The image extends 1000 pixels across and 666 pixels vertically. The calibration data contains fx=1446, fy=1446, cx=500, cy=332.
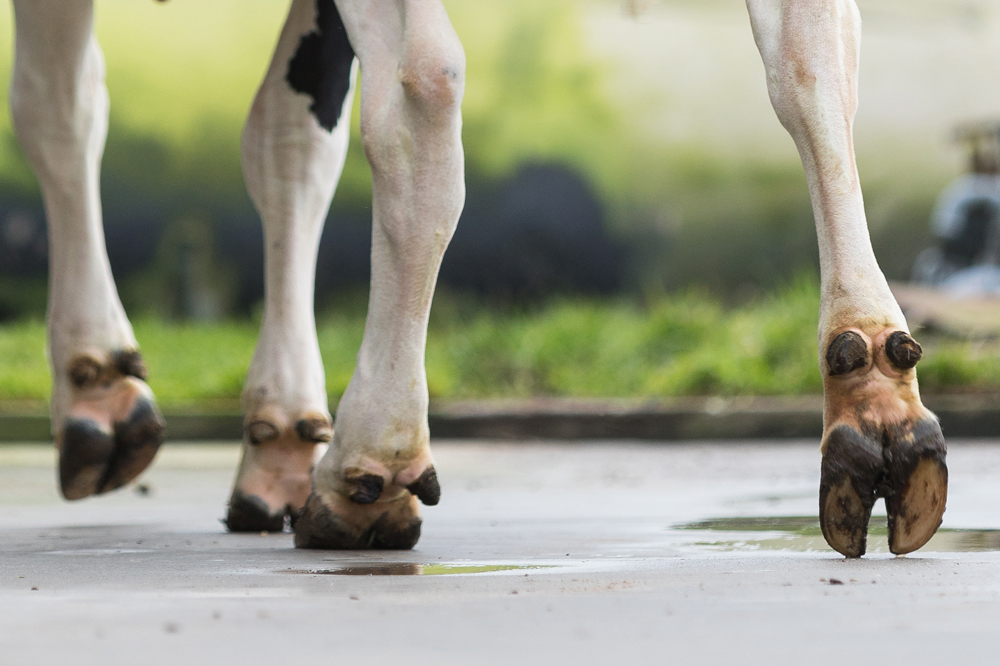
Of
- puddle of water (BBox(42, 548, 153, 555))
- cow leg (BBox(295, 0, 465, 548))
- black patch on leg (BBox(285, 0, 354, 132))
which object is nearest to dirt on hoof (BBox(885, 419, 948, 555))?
cow leg (BBox(295, 0, 465, 548))

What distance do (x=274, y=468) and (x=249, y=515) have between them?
143 millimetres

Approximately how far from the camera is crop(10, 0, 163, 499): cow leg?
358cm

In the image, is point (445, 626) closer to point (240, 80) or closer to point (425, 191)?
point (425, 191)

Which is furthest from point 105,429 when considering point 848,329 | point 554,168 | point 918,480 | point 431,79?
point 554,168

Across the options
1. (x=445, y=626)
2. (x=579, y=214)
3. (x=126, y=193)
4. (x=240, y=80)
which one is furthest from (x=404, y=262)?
(x=240, y=80)

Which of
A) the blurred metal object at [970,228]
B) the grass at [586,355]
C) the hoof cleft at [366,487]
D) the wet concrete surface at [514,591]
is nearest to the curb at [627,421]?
the grass at [586,355]

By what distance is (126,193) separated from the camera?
1408 cm

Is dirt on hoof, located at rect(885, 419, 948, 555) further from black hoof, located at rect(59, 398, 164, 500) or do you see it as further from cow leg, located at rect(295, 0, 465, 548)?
black hoof, located at rect(59, 398, 164, 500)

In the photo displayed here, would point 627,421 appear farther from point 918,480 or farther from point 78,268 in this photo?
point 918,480

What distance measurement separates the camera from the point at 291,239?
12.3 feet

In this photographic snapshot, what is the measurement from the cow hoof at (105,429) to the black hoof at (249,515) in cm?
32

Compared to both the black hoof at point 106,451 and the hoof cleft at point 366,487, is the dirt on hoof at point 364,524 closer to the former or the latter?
the hoof cleft at point 366,487

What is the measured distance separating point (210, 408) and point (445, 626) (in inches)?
280

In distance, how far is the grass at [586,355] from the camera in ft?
29.4
